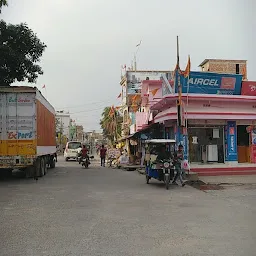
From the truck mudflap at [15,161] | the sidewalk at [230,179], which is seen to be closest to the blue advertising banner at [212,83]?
the sidewalk at [230,179]

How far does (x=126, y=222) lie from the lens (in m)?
7.98

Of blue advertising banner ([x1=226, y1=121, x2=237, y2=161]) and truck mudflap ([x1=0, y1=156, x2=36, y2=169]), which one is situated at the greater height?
blue advertising banner ([x1=226, y1=121, x2=237, y2=161])

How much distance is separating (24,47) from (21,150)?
675cm

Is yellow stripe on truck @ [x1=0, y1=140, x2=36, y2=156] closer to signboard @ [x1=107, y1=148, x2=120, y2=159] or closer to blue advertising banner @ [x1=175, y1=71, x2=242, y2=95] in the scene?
blue advertising banner @ [x1=175, y1=71, x2=242, y2=95]

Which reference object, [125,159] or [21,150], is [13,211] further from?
[125,159]

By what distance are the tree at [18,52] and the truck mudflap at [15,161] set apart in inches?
237

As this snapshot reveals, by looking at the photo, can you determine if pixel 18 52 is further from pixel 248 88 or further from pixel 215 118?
pixel 248 88

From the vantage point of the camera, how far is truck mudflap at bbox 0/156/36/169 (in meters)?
15.8

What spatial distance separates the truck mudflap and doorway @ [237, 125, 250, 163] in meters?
11.3

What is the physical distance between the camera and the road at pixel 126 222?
6016 mm

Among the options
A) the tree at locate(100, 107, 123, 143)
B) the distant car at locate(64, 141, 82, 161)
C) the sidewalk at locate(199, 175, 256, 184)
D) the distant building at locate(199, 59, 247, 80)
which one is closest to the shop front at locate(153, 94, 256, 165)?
the sidewalk at locate(199, 175, 256, 184)

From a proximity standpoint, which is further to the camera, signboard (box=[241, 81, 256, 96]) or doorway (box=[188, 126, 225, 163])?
signboard (box=[241, 81, 256, 96])

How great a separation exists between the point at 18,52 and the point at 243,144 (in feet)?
43.2

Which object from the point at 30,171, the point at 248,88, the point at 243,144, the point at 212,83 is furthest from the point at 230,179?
the point at 30,171
